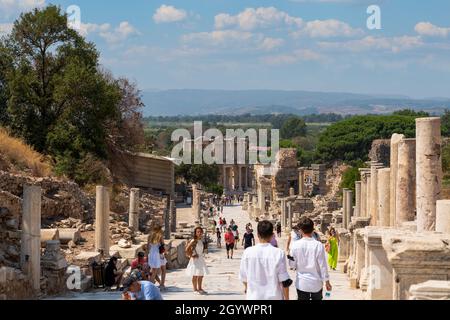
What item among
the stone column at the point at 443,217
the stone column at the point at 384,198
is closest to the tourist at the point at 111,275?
the stone column at the point at 443,217

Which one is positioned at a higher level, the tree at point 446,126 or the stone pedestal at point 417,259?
the tree at point 446,126

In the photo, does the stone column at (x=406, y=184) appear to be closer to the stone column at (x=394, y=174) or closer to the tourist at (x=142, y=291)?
the stone column at (x=394, y=174)

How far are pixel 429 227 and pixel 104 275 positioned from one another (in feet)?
20.4

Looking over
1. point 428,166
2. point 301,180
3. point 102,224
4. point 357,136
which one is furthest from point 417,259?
point 357,136

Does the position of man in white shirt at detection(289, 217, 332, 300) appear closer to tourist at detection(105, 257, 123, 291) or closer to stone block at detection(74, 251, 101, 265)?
tourist at detection(105, 257, 123, 291)

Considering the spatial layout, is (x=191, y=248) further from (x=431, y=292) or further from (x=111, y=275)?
(x=431, y=292)

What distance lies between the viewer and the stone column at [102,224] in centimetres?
1934

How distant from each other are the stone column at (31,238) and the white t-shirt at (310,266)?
6444 millimetres

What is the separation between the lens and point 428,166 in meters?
16.9

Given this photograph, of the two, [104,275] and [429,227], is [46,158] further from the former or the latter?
[429,227]

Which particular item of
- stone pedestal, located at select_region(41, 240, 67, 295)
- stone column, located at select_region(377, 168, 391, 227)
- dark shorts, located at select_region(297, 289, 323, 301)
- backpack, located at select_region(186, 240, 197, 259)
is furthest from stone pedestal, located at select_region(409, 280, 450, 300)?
stone column, located at select_region(377, 168, 391, 227)

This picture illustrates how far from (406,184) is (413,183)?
0.15 meters

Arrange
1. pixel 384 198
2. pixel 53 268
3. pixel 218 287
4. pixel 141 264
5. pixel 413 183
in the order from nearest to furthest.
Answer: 1. pixel 141 264
2. pixel 53 268
3. pixel 218 287
4. pixel 413 183
5. pixel 384 198
